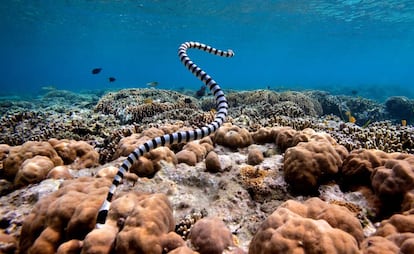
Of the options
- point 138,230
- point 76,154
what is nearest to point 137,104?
point 76,154

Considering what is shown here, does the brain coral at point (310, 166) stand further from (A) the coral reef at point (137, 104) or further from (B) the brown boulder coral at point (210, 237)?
(A) the coral reef at point (137, 104)

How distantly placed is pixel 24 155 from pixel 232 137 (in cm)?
287

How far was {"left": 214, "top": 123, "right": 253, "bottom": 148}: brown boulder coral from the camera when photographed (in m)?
4.02

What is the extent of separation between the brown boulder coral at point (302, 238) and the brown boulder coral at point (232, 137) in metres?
2.16

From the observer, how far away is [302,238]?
172 centimetres

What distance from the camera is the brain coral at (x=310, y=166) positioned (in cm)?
279

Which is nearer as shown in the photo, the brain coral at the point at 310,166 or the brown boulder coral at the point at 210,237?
the brown boulder coral at the point at 210,237

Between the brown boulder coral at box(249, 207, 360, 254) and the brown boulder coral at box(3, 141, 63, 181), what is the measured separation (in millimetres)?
3124

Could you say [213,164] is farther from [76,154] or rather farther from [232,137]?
[76,154]

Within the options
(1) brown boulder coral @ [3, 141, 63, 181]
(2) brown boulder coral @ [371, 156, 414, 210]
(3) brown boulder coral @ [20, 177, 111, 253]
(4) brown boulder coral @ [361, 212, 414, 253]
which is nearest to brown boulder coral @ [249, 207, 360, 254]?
(4) brown boulder coral @ [361, 212, 414, 253]

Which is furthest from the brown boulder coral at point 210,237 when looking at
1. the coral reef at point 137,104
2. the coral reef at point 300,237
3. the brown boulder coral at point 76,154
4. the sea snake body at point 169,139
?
the coral reef at point 137,104

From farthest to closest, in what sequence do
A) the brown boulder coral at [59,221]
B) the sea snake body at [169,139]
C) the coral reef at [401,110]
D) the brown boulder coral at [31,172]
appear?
the coral reef at [401,110] < the brown boulder coral at [31,172] < the sea snake body at [169,139] < the brown boulder coral at [59,221]

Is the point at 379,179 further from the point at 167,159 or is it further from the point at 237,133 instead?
the point at 167,159

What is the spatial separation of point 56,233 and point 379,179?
289 cm
